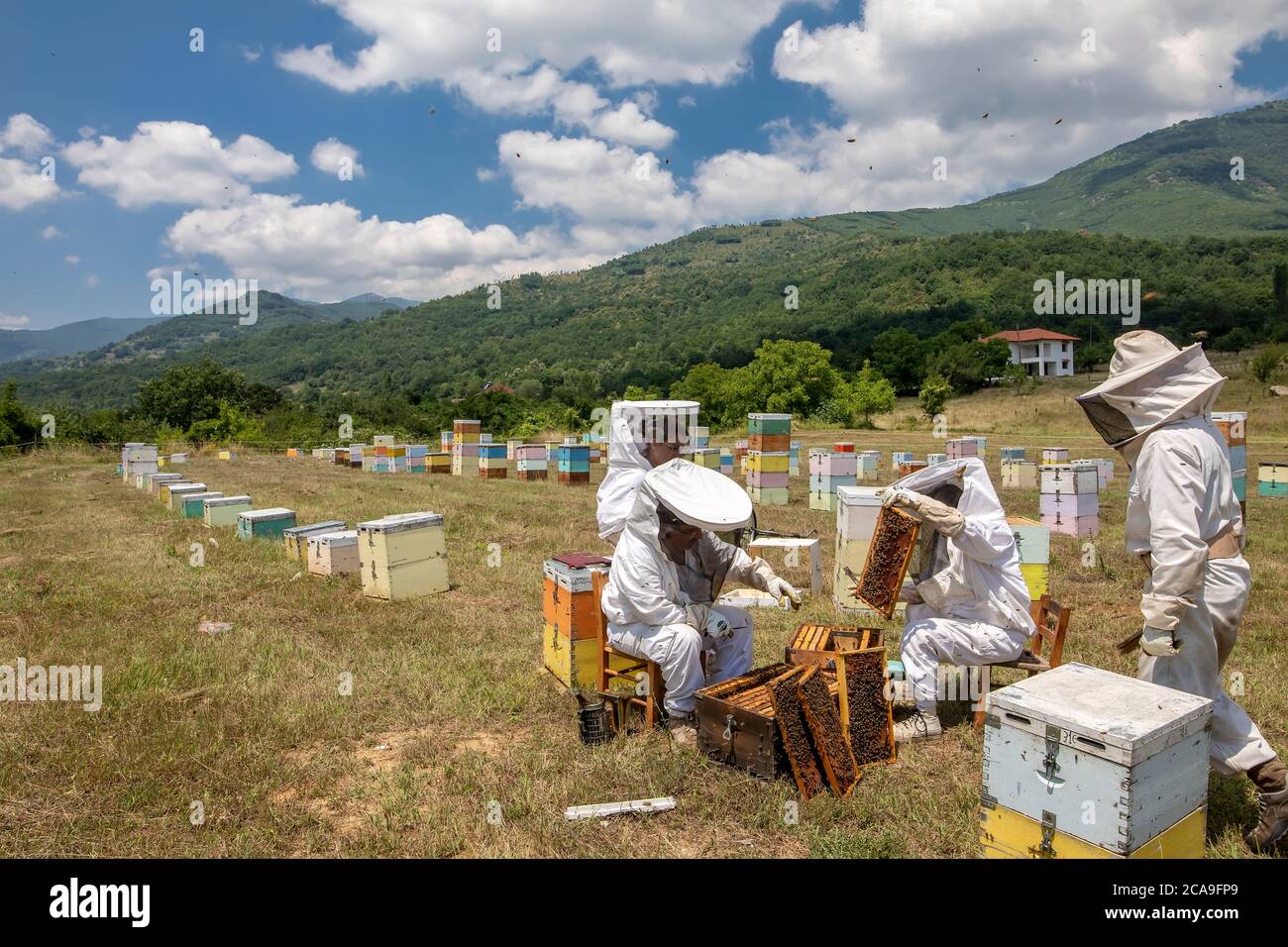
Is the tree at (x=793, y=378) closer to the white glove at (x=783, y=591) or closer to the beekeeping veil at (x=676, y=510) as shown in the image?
the white glove at (x=783, y=591)

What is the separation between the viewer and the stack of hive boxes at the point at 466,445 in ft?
77.2

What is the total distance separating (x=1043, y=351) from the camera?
77.1m

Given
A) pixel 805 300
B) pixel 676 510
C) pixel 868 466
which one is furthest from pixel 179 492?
pixel 805 300

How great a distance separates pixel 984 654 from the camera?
Answer: 4.54m

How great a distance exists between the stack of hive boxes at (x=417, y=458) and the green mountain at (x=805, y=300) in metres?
44.1

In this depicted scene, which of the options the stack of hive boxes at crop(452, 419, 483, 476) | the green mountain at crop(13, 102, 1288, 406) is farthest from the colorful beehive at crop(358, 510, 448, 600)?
the green mountain at crop(13, 102, 1288, 406)

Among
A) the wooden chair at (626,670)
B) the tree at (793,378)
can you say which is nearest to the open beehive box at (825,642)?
the wooden chair at (626,670)

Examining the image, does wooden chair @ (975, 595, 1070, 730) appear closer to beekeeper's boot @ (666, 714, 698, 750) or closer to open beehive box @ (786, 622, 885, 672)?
open beehive box @ (786, 622, 885, 672)

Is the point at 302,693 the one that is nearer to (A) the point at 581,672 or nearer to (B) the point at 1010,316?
(A) the point at 581,672

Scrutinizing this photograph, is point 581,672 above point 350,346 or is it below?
below

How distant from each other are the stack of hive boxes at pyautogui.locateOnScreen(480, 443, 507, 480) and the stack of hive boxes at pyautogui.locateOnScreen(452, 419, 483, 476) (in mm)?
409

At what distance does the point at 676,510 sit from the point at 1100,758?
7.50ft
